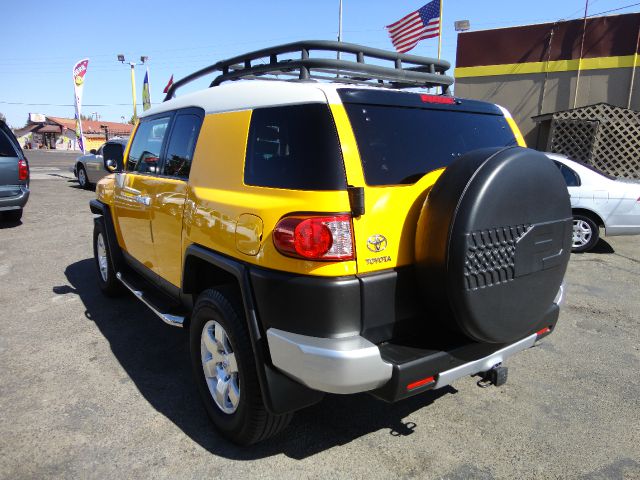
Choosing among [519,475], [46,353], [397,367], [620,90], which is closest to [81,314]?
[46,353]

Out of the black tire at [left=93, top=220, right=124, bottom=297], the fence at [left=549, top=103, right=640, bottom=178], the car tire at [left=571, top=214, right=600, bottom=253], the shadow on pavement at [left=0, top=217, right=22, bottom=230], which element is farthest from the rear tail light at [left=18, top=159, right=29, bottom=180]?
the fence at [left=549, top=103, right=640, bottom=178]

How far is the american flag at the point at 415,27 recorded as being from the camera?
12906 millimetres

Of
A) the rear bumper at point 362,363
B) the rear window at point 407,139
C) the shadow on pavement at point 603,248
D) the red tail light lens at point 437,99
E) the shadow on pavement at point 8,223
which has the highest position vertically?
the red tail light lens at point 437,99

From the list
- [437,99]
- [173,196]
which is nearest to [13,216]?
[173,196]

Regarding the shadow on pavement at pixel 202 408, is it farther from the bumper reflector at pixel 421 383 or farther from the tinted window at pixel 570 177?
the tinted window at pixel 570 177

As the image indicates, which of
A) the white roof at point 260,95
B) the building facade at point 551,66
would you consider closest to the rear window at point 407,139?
the white roof at point 260,95

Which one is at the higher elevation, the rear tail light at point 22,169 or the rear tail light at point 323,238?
Answer: the rear tail light at point 323,238

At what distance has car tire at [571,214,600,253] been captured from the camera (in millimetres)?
6984

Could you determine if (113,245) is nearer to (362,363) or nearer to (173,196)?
(173,196)

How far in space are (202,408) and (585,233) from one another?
649 cm

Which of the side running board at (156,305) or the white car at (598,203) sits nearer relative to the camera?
the side running board at (156,305)

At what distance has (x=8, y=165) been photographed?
8320 millimetres

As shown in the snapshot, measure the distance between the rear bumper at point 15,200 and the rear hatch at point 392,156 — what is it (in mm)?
8503

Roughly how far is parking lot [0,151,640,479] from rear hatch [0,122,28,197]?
16.4 feet
